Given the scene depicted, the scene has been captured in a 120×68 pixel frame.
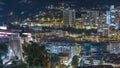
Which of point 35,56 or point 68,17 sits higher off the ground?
point 35,56

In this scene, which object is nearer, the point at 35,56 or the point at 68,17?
the point at 35,56

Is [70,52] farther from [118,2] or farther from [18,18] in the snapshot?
[118,2]

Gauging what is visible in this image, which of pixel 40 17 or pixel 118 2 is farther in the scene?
pixel 118 2

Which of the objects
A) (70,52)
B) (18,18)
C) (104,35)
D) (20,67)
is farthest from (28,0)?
(20,67)

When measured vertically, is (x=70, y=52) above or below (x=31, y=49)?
below

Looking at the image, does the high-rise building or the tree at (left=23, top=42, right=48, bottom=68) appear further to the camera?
the high-rise building

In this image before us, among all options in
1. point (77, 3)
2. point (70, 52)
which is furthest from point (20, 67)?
point (77, 3)

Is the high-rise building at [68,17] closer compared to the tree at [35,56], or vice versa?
the tree at [35,56]

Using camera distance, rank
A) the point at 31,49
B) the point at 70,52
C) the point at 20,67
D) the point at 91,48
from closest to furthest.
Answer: the point at 20,67 < the point at 31,49 < the point at 70,52 < the point at 91,48

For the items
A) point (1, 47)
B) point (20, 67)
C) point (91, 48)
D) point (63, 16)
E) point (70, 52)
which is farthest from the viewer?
point (63, 16)
